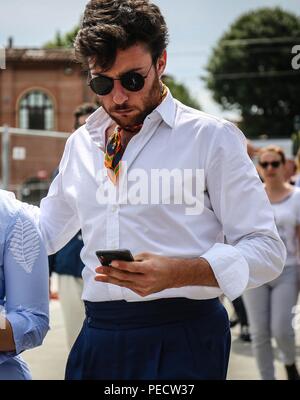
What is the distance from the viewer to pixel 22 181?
75.8 ft

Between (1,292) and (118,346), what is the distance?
40 centimetres

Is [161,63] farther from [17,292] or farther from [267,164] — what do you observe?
[267,164]

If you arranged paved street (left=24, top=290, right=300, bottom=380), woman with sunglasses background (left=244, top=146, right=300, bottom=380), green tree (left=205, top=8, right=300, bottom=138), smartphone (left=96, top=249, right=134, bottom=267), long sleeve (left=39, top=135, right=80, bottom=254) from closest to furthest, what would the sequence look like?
smartphone (left=96, top=249, right=134, bottom=267) < long sleeve (left=39, top=135, right=80, bottom=254) < woman with sunglasses background (left=244, top=146, right=300, bottom=380) < paved street (left=24, top=290, right=300, bottom=380) < green tree (left=205, top=8, right=300, bottom=138)

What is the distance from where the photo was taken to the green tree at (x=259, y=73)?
39812 mm

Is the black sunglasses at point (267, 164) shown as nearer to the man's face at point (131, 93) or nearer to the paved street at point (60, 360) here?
the paved street at point (60, 360)

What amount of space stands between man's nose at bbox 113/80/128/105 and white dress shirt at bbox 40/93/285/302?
3.7 inches

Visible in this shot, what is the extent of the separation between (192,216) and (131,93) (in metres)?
0.39

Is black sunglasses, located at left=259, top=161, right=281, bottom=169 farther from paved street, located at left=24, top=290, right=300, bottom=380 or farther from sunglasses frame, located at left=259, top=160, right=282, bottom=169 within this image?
paved street, located at left=24, top=290, right=300, bottom=380

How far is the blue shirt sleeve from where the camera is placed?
2.28m

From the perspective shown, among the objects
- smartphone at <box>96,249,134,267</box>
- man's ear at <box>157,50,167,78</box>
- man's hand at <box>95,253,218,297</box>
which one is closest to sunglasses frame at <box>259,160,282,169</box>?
man's ear at <box>157,50,167,78</box>
